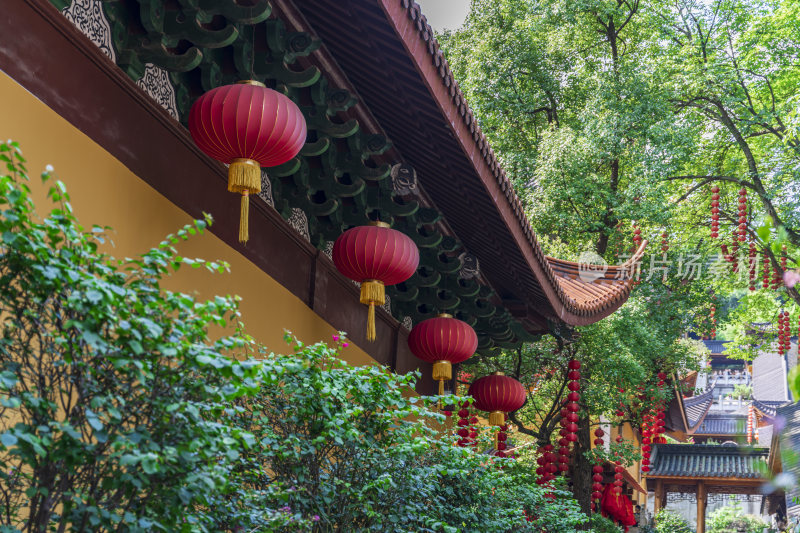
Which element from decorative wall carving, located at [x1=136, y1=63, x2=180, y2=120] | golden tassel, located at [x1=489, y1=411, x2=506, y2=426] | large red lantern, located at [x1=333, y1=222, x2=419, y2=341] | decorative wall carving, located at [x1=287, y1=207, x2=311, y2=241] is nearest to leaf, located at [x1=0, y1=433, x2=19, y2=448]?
decorative wall carving, located at [x1=136, y1=63, x2=180, y2=120]

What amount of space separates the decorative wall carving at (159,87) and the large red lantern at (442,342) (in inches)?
107

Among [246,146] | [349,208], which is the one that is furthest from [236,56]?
[349,208]

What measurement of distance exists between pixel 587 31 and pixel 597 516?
6.87 m

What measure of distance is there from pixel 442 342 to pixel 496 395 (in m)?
1.35

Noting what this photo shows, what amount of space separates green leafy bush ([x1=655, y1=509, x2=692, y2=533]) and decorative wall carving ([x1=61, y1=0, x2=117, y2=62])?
1446 centimetres

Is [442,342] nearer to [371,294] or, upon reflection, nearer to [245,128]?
[371,294]

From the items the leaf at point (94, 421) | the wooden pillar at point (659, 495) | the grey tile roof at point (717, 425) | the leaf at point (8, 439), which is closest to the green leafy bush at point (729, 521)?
the wooden pillar at point (659, 495)

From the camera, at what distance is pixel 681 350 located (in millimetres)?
11148

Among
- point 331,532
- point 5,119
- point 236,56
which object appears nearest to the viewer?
point 5,119

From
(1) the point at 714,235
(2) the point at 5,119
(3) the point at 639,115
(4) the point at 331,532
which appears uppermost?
(3) the point at 639,115

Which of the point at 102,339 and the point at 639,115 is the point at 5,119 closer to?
the point at 102,339

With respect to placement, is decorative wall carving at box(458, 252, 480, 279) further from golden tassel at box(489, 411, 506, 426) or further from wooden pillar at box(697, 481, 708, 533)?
wooden pillar at box(697, 481, 708, 533)

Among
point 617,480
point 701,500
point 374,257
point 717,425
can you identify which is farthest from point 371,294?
point 717,425

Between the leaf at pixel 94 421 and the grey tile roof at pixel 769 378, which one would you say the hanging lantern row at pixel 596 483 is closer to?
the leaf at pixel 94 421
